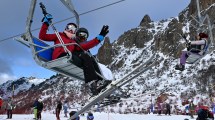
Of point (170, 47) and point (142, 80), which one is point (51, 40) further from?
point (170, 47)

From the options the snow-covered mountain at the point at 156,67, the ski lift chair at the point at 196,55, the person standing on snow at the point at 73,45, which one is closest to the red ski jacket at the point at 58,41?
the person standing on snow at the point at 73,45

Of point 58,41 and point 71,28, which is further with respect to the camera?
point 71,28

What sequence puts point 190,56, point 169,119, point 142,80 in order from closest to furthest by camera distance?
1. point 190,56
2. point 169,119
3. point 142,80

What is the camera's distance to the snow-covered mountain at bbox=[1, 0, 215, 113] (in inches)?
2298

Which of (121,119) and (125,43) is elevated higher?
(125,43)

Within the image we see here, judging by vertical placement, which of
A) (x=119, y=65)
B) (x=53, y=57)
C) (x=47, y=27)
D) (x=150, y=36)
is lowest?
(x=53, y=57)

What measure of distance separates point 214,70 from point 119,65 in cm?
5045

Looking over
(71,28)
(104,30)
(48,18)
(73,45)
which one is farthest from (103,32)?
(48,18)

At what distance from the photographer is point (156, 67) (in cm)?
8794

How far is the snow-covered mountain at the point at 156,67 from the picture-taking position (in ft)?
192

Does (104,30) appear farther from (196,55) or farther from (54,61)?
(196,55)

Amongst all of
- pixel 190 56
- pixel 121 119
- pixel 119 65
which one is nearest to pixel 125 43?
pixel 119 65

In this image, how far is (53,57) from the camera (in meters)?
6.41

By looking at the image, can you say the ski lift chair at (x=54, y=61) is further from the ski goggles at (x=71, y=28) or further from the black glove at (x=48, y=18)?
the ski goggles at (x=71, y=28)
